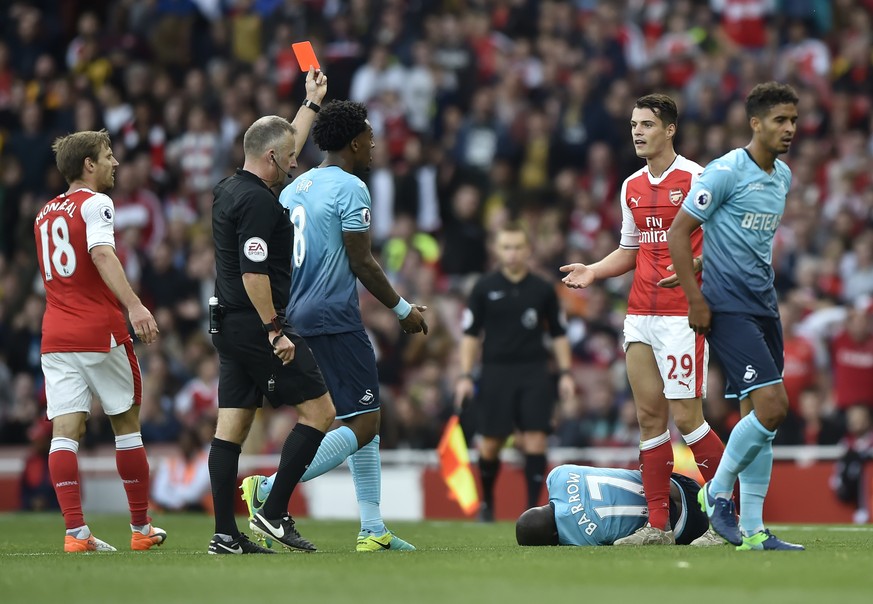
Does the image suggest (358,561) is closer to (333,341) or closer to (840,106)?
(333,341)

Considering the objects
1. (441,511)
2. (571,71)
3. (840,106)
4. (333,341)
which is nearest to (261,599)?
(333,341)

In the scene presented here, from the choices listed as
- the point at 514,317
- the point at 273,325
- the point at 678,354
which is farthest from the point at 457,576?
the point at 514,317

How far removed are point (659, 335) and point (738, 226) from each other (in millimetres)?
1346

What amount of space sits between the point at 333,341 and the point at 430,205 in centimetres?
1166

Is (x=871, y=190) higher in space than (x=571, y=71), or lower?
lower

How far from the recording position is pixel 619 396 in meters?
17.3

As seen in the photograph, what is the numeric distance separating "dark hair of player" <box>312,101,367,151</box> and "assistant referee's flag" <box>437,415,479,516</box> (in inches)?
243

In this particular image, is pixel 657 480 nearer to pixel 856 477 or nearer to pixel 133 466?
pixel 133 466

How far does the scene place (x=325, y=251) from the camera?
9.41 m

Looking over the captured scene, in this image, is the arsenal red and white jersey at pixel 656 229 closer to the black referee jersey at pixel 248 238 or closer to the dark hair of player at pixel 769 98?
the dark hair of player at pixel 769 98

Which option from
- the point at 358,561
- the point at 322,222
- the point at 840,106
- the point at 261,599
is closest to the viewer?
the point at 261,599

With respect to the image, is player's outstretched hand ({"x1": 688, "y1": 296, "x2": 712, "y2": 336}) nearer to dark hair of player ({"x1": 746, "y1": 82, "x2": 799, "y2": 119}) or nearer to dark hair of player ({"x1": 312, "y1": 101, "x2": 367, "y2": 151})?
dark hair of player ({"x1": 746, "y1": 82, "x2": 799, "y2": 119})

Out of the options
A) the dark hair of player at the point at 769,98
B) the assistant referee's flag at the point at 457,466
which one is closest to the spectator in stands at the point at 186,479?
the assistant referee's flag at the point at 457,466

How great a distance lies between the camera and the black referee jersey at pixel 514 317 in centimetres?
1413
